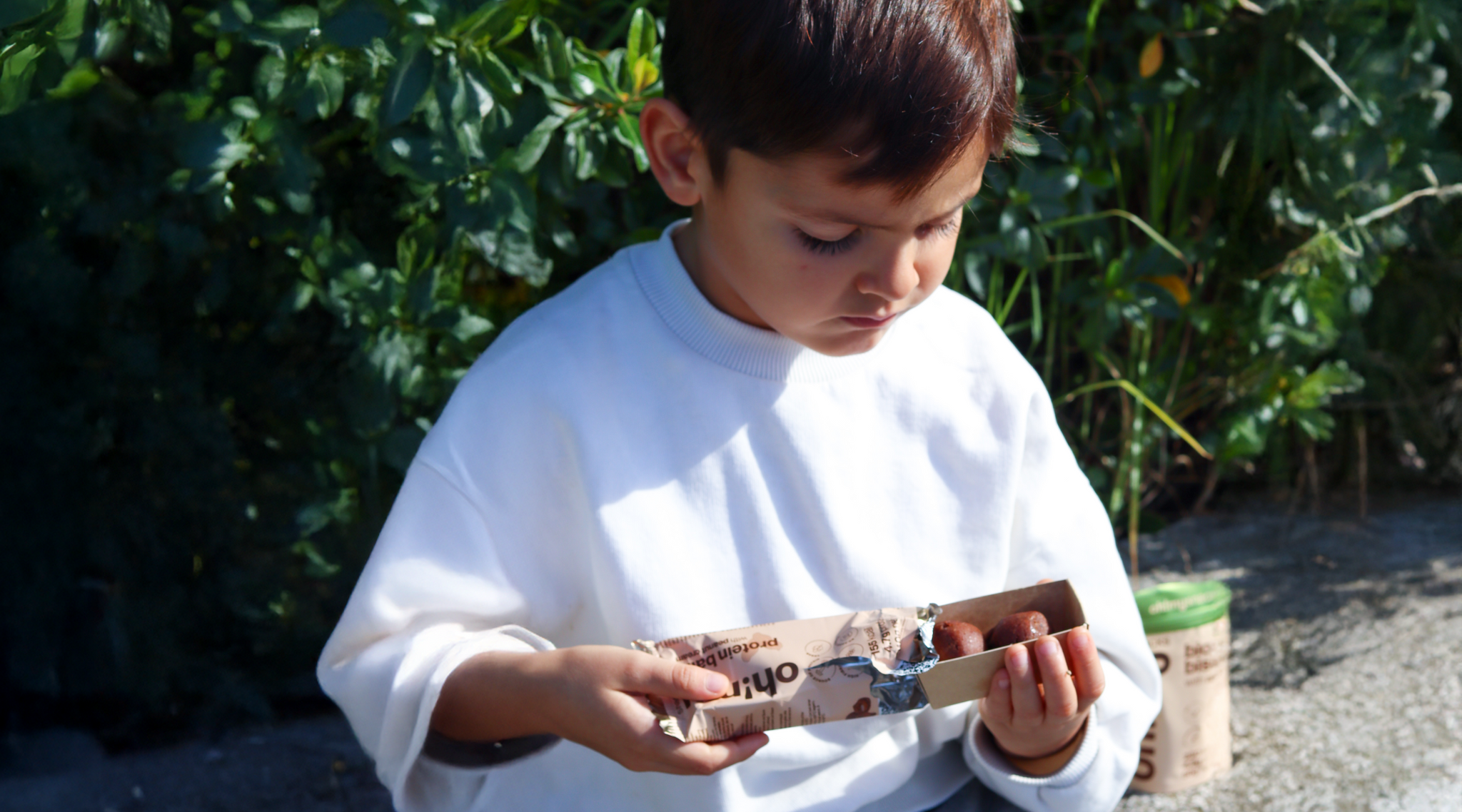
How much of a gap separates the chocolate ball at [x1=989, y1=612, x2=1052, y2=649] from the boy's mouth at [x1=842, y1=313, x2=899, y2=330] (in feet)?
0.96

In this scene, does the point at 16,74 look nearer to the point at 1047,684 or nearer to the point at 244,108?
the point at 244,108

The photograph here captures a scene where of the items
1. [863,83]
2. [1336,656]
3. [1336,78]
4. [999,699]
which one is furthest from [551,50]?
[1336,656]

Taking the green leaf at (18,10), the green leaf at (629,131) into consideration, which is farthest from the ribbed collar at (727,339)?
the green leaf at (18,10)

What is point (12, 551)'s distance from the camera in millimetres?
1698

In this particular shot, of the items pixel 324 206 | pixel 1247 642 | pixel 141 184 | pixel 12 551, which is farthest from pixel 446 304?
pixel 1247 642

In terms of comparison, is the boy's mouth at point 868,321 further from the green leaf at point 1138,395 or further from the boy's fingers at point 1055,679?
the green leaf at point 1138,395

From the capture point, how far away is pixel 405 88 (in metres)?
1.24

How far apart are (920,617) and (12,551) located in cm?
147

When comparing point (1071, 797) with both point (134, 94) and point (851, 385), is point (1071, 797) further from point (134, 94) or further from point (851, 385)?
point (134, 94)

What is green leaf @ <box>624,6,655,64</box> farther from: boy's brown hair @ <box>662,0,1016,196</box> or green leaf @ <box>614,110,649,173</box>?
boy's brown hair @ <box>662,0,1016,196</box>

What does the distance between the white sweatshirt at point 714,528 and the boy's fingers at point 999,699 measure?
16 cm

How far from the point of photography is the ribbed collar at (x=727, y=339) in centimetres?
116

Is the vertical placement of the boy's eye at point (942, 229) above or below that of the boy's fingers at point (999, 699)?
above

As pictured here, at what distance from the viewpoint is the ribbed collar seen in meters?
1.16
